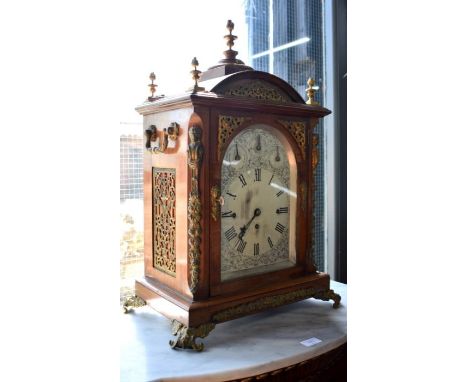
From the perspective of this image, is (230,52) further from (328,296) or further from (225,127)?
(328,296)

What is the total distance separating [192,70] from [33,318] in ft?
2.19

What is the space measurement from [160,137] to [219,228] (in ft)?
0.90

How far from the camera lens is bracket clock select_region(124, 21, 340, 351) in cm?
97

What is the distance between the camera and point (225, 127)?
99cm

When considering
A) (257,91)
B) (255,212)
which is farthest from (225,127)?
(255,212)

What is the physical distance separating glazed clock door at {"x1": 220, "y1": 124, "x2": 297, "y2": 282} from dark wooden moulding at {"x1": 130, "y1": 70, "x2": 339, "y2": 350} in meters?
→ 0.02

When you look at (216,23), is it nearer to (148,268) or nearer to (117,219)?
(148,268)

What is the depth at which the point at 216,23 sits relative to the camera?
1.38m

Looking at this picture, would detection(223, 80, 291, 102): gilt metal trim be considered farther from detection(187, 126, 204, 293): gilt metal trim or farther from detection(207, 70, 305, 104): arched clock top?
detection(187, 126, 204, 293): gilt metal trim

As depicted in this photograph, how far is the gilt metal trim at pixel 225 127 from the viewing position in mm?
988

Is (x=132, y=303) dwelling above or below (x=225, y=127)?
below

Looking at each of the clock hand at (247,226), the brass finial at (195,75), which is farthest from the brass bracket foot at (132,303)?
the brass finial at (195,75)

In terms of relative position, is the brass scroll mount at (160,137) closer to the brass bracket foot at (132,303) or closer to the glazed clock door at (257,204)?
the glazed clock door at (257,204)
